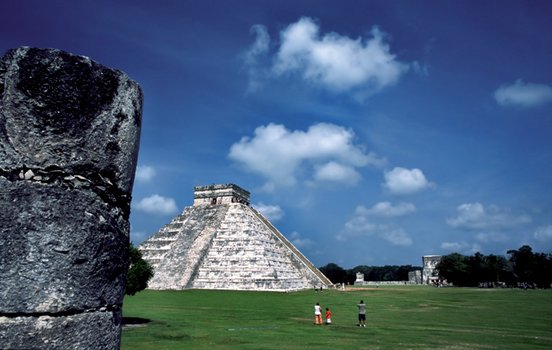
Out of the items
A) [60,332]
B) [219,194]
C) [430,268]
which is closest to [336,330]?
[60,332]

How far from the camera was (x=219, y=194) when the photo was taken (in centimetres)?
5006

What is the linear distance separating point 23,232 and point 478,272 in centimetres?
7174

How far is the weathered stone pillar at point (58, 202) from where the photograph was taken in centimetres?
227

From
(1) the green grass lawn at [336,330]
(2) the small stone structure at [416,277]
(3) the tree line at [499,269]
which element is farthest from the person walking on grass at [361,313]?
(2) the small stone structure at [416,277]

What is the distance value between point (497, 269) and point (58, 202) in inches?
2924

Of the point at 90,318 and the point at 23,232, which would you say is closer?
the point at 23,232

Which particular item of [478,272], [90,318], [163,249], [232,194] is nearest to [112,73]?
[90,318]

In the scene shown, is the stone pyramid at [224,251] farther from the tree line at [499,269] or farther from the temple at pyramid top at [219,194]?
the tree line at [499,269]

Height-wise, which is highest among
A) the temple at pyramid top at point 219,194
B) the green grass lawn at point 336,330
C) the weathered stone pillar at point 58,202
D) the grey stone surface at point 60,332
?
the temple at pyramid top at point 219,194

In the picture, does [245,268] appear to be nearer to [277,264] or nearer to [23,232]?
[277,264]

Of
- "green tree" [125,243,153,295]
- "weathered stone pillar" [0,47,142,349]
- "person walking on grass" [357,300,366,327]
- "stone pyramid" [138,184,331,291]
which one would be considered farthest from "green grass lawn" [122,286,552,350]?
"stone pyramid" [138,184,331,291]

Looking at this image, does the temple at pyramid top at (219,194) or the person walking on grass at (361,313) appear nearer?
the person walking on grass at (361,313)

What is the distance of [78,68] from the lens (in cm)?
251

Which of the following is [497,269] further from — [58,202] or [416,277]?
[58,202]
